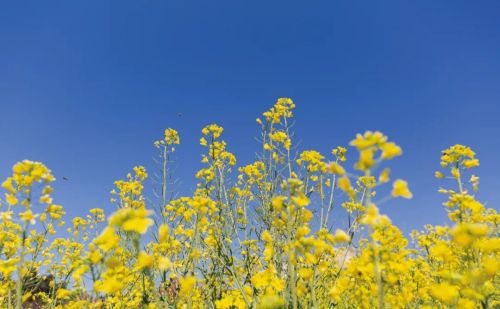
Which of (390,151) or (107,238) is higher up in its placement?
(390,151)

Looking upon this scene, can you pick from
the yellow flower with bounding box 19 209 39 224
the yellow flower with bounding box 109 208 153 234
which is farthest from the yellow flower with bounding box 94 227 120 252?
the yellow flower with bounding box 19 209 39 224

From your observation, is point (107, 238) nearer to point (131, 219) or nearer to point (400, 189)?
point (131, 219)

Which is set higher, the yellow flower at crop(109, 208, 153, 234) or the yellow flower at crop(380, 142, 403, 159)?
the yellow flower at crop(380, 142, 403, 159)

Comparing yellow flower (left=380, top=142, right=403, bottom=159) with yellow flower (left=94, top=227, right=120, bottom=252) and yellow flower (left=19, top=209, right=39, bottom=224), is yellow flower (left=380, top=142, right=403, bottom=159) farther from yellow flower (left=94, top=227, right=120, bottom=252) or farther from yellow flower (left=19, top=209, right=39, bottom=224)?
yellow flower (left=19, top=209, right=39, bottom=224)

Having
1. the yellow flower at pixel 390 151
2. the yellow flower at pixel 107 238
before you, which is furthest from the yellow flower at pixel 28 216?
the yellow flower at pixel 390 151

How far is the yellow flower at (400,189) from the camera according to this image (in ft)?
6.13

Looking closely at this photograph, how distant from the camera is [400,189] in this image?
6.17 ft

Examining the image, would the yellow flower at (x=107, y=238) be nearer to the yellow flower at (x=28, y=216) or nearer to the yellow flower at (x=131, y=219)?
the yellow flower at (x=131, y=219)

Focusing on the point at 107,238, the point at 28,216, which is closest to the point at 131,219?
the point at 107,238

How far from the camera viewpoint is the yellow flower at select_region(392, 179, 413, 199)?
1867 millimetres

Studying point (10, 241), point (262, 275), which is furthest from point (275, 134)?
point (10, 241)

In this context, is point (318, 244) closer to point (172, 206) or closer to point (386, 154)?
point (386, 154)

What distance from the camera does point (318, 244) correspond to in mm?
2469

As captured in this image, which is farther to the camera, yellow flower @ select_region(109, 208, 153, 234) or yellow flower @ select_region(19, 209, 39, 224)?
yellow flower @ select_region(19, 209, 39, 224)
